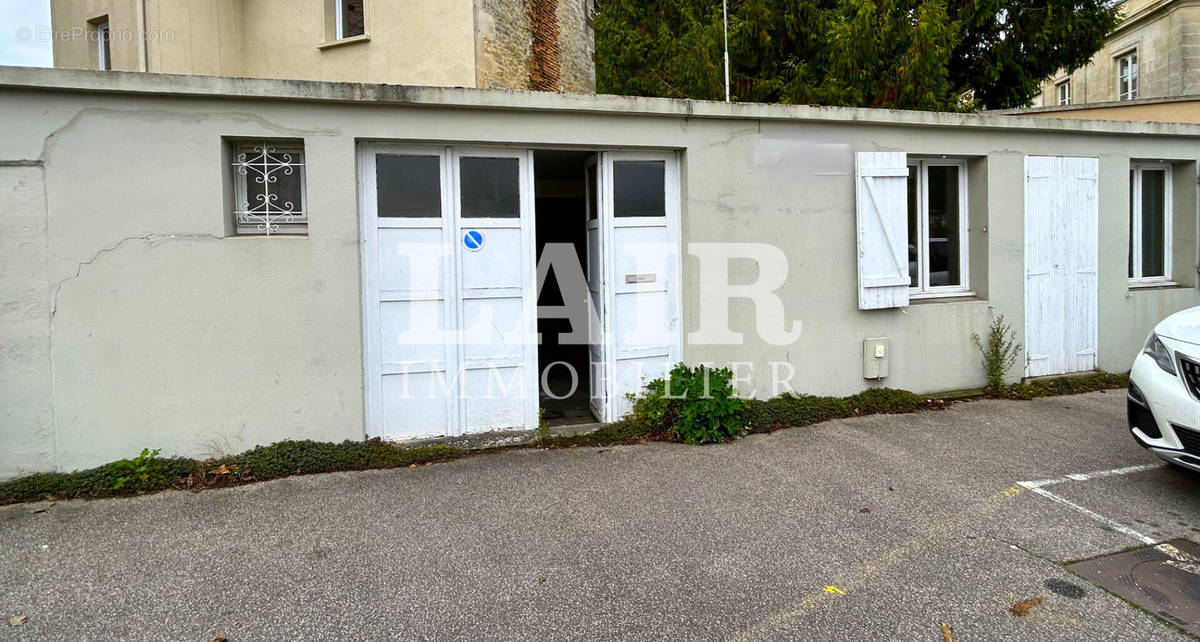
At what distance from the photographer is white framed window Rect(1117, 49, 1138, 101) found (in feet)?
75.9

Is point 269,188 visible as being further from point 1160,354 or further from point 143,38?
point 143,38

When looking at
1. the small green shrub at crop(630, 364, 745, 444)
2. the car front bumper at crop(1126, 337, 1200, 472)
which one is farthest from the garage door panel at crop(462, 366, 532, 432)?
the car front bumper at crop(1126, 337, 1200, 472)

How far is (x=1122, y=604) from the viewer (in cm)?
293

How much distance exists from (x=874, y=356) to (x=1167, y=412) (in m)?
2.49

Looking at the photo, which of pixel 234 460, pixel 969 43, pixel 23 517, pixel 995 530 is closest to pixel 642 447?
pixel 995 530

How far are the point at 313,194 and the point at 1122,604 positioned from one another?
5227 millimetres

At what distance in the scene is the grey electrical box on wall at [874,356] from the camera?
618 cm

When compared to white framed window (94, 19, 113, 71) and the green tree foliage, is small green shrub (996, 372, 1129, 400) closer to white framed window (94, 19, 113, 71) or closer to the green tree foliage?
the green tree foliage

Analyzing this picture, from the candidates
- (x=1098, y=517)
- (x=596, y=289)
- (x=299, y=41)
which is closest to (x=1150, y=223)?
(x=1098, y=517)

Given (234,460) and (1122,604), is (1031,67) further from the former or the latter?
(234,460)

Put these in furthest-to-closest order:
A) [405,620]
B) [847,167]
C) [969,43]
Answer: [969,43] → [847,167] → [405,620]

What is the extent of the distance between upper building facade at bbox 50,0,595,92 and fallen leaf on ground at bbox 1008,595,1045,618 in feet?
27.0

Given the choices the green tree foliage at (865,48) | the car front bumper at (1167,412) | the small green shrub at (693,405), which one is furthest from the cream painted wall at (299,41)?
the car front bumper at (1167,412)

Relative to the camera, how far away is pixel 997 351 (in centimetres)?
654
